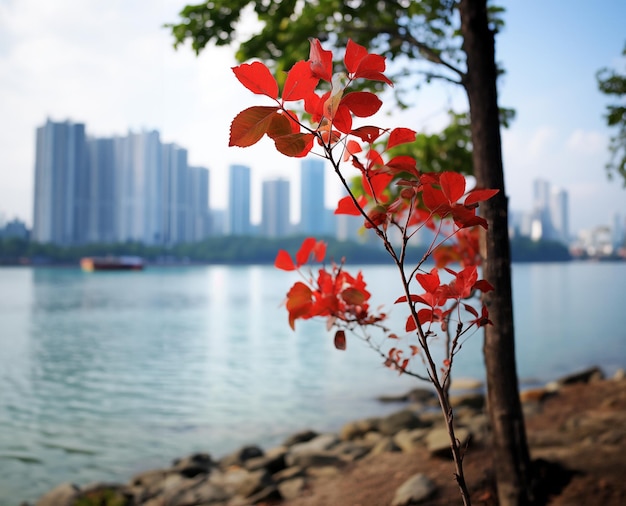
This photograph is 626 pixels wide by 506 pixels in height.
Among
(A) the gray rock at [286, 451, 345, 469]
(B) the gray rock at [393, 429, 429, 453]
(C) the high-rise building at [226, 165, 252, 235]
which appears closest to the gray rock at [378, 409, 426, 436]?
(B) the gray rock at [393, 429, 429, 453]

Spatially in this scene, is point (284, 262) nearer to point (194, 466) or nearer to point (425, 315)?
point (425, 315)

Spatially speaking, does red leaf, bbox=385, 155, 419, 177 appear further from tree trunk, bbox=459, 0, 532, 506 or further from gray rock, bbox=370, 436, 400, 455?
gray rock, bbox=370, 436, 400, 455

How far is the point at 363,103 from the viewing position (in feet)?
2.46

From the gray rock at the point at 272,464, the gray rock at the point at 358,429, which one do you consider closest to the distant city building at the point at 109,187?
the gray rock at the point at 358,429

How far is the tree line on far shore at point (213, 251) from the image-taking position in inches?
1088

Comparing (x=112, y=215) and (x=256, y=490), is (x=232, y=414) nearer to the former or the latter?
(x=256, y=490)

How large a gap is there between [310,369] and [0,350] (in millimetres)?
5924

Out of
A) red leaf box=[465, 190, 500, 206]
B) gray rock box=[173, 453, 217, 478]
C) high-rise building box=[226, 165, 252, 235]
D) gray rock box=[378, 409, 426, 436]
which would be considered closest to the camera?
red leaf box=[465, 190, 500, 206]

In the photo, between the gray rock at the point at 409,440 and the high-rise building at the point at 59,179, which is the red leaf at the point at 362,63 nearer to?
the gray rock at the point at 409,440

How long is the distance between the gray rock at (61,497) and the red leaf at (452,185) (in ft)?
8.94

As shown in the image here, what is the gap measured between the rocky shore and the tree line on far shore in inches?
868

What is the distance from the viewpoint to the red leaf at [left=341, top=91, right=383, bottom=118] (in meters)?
0.75

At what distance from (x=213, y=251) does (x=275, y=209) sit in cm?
498

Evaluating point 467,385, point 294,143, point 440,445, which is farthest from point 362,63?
point 467,385
